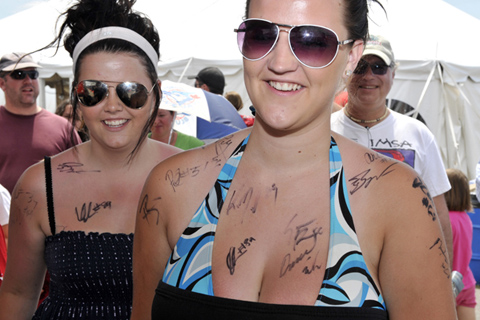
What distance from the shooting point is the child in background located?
17.6 feet

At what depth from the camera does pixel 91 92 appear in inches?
108

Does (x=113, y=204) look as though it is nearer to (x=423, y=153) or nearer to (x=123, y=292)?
(x=123, y=292)

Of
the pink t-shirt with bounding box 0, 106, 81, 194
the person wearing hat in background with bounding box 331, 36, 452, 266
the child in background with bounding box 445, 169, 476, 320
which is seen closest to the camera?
the person wearing hat in background with bounding box 331, 36, 452, 266

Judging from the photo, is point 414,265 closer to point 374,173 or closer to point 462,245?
point 374,173

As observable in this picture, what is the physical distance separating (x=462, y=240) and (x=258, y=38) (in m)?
4.46

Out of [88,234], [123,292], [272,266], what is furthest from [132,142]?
[272,266]

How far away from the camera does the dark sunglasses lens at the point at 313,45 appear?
1679 mm

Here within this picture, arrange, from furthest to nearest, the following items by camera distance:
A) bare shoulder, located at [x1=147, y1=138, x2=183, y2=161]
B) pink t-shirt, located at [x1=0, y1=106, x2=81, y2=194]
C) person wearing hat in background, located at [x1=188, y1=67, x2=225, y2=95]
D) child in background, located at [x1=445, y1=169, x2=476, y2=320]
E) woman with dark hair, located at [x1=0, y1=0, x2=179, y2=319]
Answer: person wearing hat in background, located at [x1=188, y1=67, x2=225, y2=95], pink t-shirt, located at [x1=0, y1=106, x2=81, y2=194], child in background, located at [x1=445, y1=169, x2=476, y2=320], bare shoulder, located at [x1=147, y1=138, x2=183, y2=161], woman with dark hair, located at [x1=0, y1=0, x2=179, y2=319]

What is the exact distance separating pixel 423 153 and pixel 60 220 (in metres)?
2.54

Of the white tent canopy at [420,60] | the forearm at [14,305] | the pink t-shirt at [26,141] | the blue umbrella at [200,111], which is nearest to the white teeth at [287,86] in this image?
the forearm at [14,305]

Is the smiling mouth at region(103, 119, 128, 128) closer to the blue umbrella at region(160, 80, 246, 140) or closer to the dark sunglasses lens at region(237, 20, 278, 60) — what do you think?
the dark sunglasses lens at region(237, 20, 278, 60)

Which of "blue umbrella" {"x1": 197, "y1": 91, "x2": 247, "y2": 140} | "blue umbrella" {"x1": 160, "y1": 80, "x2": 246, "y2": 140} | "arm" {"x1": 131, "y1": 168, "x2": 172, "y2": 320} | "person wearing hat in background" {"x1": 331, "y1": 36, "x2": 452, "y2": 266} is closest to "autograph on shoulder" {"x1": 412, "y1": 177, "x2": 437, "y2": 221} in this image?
→ "arm" {"x1": 131, "y1": 168, "x2": 172, "y2": 320}

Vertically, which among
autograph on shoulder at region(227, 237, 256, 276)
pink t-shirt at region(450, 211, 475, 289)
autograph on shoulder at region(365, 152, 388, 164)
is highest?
autograph on shoulder at region(365, 152, 388, 164)

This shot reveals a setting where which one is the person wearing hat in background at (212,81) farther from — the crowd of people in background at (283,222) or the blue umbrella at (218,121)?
the crowd of people in background at (283,222)
